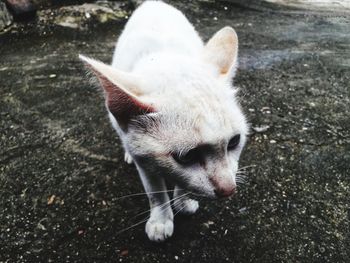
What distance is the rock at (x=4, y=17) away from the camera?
4.54m

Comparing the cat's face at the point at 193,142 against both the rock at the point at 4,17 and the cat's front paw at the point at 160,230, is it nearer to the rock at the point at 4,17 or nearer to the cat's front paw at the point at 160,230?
the cat's front paw at the point at 160,230

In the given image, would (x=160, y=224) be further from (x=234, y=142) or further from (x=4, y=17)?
(x=4, y=17)

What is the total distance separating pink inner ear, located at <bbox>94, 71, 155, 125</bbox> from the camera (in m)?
1.29

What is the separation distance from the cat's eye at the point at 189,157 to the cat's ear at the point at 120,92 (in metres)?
0.20

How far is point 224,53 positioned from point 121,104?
580 mm

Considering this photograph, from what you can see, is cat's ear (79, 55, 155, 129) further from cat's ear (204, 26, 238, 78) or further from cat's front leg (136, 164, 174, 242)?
cat's front leg (136, 164, 174, 242)

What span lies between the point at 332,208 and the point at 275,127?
0.82m

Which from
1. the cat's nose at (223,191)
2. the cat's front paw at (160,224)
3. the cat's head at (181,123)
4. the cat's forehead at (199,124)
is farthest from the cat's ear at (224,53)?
the cat's front paw at (160,224)

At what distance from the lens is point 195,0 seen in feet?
18.2

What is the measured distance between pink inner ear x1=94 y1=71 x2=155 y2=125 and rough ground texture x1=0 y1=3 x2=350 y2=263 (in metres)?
0.82

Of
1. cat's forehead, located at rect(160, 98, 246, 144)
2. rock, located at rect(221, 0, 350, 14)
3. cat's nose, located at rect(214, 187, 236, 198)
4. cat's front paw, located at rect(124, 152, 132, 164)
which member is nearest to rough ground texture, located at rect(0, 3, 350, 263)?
cat's front paw, located at rect(124, 152, 132, 164)

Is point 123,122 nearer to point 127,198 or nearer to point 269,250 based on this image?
point 127,198

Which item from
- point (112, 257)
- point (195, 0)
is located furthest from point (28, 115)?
point (195, 0)

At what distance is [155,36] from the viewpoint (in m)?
2.02
